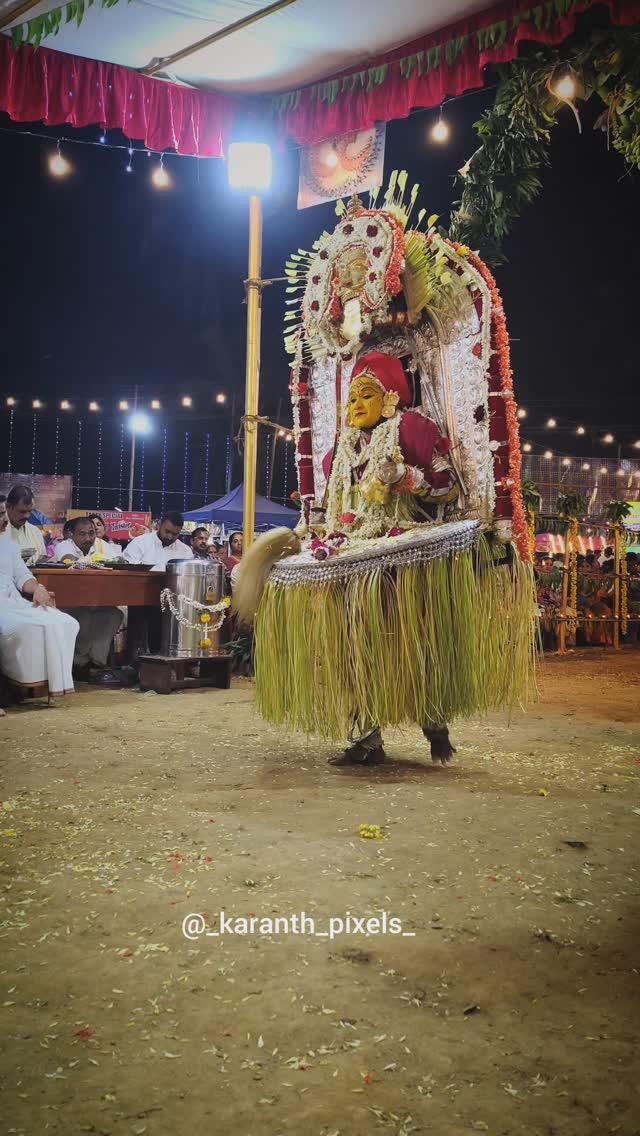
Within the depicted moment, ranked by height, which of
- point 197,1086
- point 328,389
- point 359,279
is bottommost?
point 197,1086

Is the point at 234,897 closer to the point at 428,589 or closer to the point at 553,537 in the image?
the point at 428,589

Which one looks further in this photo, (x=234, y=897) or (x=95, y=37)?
(x=95, y=37)

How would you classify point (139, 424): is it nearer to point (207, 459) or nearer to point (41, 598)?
point (207, 459)

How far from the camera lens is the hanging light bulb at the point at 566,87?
16.3 ft

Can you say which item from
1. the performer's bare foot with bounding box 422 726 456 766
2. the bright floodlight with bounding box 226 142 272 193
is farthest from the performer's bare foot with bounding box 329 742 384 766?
the bright floodlight with bounding box 226 142 272 193

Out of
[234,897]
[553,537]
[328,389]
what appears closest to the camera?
[234,897]

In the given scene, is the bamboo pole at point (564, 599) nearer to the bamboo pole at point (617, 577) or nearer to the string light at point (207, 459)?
the bamboo pole at point (617, 577)

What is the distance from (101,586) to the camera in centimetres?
725

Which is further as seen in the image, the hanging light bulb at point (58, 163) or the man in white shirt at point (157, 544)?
the man in white shirt at point (157, 544)

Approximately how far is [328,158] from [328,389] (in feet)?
10.0

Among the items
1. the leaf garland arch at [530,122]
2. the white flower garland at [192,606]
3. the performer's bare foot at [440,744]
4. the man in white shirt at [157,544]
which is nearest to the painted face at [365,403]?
the performer's bare foot at [440,744]

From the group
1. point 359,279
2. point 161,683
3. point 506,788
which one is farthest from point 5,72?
point 506,788

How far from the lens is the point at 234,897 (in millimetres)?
2361

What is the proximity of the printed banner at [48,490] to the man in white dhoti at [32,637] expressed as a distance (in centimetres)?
2067
